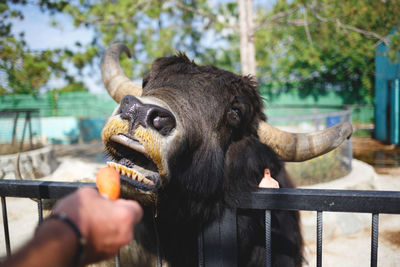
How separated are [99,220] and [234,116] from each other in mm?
1677

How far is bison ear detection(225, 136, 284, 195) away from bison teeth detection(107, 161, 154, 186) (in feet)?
2.19

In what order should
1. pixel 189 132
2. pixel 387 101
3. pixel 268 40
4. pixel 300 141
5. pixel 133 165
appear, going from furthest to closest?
pixel 268 40
pixel 387 101
pixel 300 141
pixel 189 132
pixel 133 165

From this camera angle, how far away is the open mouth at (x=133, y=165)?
5.49 feet

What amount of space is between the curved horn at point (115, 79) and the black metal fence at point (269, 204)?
1466 millimetres

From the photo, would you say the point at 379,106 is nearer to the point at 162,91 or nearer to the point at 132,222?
the point at 162,91

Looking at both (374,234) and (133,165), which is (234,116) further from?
(374,234)

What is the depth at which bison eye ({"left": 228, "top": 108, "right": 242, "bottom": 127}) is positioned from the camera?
236 centimetres

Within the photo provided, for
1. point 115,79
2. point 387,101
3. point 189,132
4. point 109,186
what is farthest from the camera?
point 387,101

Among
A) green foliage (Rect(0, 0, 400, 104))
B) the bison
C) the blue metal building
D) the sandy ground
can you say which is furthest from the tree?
the blue metal building

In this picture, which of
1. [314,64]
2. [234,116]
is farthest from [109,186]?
[314,64]

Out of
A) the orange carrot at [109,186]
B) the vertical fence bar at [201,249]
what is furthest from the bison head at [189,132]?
the orange carrot at [109,186]

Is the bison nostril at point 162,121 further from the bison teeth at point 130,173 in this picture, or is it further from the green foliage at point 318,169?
the green foliage at point 318,169

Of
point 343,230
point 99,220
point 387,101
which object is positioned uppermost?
point 99,220

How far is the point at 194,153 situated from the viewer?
216 centimetres
